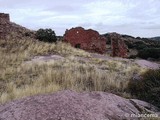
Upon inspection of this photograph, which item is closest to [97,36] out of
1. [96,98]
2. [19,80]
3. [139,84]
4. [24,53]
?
[24,53]

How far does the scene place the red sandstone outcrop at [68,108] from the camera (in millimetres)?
6277

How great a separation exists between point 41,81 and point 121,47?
80.4ft

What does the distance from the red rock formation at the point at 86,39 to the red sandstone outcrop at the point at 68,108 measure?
28016mm

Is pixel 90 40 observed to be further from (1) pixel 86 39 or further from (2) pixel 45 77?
(2) pixel 45 77

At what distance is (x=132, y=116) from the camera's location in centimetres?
696

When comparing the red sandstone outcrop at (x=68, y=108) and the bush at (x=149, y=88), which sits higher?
the red sandstone outcrop at (x=68, y=108)

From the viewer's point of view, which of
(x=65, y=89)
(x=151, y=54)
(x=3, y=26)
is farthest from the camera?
(x=151, y=54)

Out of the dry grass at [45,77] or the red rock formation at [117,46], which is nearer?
the dry grass at [45,77]

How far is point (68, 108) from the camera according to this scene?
21.5 ft

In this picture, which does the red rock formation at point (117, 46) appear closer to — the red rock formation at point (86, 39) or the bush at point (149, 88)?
the red rock formation at point (86, 39)

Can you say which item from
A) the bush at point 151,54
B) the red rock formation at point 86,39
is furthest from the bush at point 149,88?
the bush at point 151,54

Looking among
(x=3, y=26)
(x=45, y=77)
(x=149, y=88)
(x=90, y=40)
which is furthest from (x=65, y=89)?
(x=90, y=40)

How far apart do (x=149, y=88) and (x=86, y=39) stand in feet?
84.6

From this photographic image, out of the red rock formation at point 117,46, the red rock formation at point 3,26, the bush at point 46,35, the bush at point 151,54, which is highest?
the red rock formation at point 3,26
